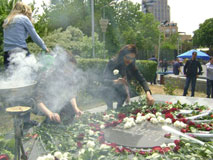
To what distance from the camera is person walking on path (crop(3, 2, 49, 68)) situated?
3.16 meters

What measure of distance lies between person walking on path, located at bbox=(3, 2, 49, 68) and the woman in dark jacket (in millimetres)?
1484

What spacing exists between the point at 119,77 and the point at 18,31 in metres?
2.06

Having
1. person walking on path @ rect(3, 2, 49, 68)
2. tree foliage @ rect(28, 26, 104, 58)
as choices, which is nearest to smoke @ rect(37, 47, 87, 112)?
person walking on path @ rect(3, 2, 49, 68)

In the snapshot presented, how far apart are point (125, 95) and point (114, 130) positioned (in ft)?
4.75

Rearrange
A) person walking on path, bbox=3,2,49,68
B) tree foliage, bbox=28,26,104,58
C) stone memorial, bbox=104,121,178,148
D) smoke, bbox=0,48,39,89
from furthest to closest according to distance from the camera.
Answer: tree foliage, bbox=28,26,104,58 → person walking on path, bbox=3,2,49,68 → smoke, bbox=0,48,39,89 → stone memorial, bbox=104,121,178,148

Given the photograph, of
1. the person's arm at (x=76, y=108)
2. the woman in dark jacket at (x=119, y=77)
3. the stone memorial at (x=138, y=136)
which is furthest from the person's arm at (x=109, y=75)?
the stone memorial at (x=138, y=136)

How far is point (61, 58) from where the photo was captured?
3.11m

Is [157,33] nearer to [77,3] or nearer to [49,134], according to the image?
[77,3]

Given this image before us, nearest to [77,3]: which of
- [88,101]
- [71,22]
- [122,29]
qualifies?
[71,22]

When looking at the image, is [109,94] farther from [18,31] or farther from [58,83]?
[18,31]

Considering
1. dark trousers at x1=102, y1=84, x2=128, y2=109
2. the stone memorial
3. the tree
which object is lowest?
the stone memorial

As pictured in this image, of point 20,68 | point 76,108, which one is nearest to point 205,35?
point 76,108

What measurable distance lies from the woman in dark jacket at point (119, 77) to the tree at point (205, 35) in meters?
51.5

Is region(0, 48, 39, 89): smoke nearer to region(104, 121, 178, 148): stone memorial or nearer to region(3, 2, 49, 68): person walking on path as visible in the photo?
region(3, 2, 49, 68): person walking on path
